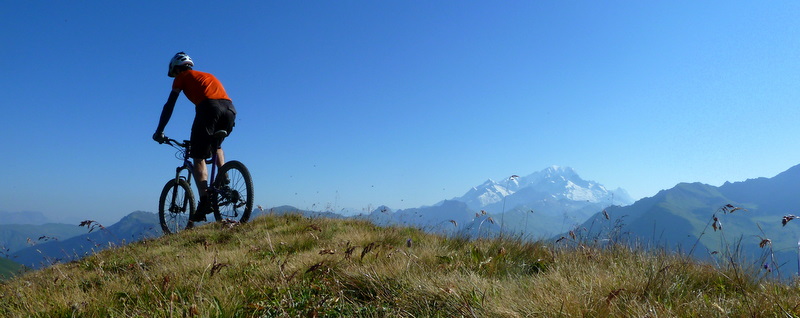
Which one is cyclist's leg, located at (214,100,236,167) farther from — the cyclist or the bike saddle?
the bike saddle

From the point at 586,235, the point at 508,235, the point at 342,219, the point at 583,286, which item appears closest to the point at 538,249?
the point at 508,235

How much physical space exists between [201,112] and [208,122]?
0.19m

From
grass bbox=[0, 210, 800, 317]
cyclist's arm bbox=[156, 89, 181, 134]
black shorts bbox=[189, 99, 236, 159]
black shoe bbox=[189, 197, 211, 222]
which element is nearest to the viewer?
grass bbox=[0, 210, 800, 317]

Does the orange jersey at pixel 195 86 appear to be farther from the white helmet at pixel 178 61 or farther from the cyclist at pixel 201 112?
the white helmet at pixel 178 61

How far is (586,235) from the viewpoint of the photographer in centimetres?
496

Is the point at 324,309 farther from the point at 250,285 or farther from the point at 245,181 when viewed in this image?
the point at 245,181

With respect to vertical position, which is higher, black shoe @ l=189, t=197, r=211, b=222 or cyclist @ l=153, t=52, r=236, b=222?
cyclist @ l=153, t=52, r=236, b=222

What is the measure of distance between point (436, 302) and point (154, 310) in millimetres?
1644

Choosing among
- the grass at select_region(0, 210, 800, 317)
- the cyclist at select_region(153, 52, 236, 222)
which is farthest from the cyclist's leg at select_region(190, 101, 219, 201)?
the grass at select_region(0, 210, 800, 317)

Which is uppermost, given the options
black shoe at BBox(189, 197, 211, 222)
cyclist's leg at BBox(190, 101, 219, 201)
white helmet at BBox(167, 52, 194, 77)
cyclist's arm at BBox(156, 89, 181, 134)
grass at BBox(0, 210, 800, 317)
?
white helmet at BBox(167, 52, 194, 77)

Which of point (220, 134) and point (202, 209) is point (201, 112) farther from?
point (202, 209)

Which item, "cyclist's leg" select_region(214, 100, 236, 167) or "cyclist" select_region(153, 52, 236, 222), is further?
"cyclist's leg" select_region(214, 100, 236, 167)

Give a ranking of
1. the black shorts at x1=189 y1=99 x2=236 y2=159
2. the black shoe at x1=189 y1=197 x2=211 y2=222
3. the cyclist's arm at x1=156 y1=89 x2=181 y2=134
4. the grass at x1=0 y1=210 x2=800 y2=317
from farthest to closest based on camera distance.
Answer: the black shoe at x1=189 y1=197 x2=211 y2=222
the cyclist's arm at x1=156 y1=89 x2=181 y2=134
the black shorts at x1=189 y1=99 x2=236 y2=159
the grass at x1=0 y1=210 x2=800 y2=317

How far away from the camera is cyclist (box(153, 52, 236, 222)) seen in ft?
20.8
